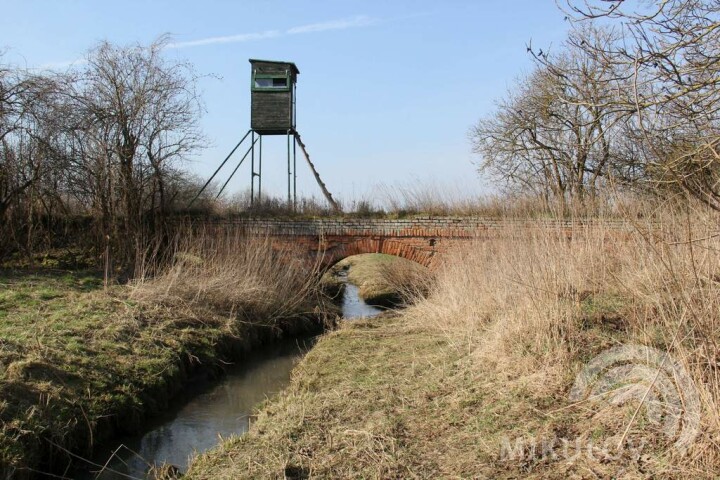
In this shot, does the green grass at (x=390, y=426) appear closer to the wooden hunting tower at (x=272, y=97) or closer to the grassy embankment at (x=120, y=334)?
the grassy embankment at (x=120, y=334)

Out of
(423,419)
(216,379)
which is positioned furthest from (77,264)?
(423,419)

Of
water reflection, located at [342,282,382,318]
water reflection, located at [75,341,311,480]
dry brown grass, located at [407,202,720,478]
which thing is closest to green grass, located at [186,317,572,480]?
dry brown grass, located at [407,202,720,478]

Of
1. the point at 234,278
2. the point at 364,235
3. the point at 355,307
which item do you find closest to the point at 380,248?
the point at 364,235

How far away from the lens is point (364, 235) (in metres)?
15.1

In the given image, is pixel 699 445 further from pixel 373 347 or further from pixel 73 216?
pixel 73 216

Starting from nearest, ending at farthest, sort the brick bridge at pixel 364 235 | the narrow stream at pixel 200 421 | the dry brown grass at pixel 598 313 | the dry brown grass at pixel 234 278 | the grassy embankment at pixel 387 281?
the dry brown grass at pixel 598 313, the narrow stream at pixel 200 421, the dry brown grass at pixel 234 278, the brick bridge at pixel 364 235, the grassy embankment at pixel 387 281

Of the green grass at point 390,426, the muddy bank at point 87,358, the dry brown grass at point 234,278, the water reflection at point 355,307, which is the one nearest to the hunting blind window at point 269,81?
the dry brown grass at point 234,278

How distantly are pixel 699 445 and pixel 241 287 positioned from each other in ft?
32.2

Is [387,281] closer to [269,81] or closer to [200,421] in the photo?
[269,81]

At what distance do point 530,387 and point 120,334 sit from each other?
239 inches

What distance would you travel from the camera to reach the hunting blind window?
722 inches

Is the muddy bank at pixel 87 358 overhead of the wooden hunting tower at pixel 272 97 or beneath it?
beneath

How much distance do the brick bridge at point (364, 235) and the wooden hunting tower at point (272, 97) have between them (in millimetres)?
4239

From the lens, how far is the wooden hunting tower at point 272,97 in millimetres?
18328
